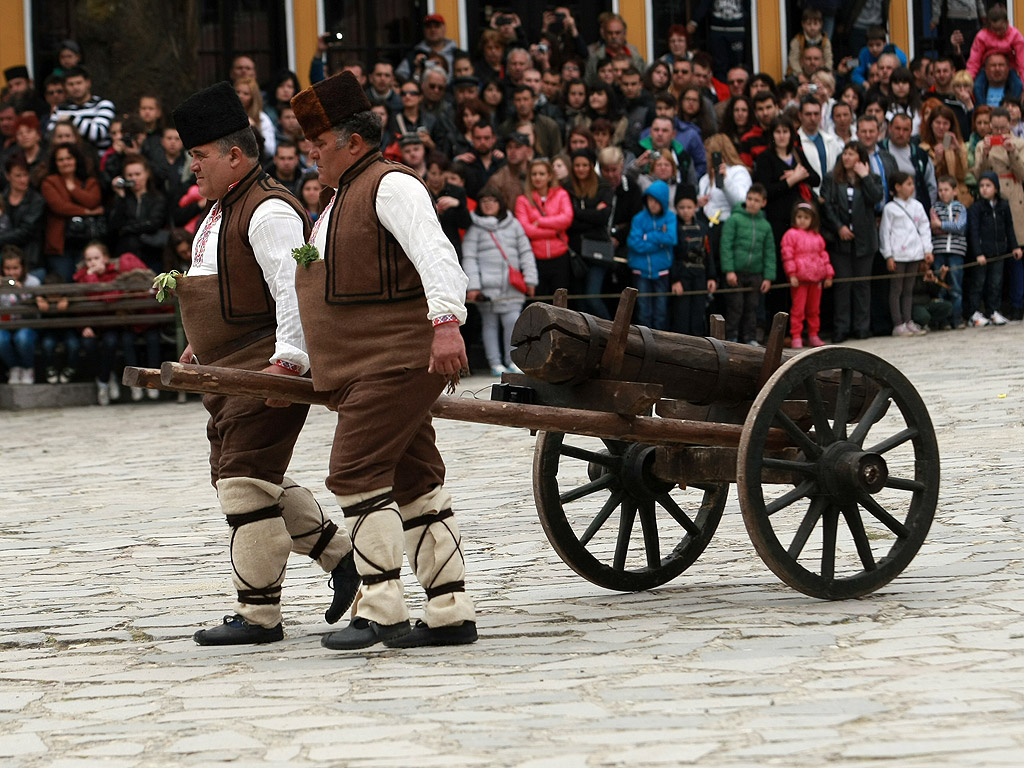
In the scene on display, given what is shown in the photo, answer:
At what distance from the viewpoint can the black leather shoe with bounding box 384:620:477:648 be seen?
210 inches

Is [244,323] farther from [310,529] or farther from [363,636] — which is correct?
[363,636]

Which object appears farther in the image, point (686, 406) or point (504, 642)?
point (686, 406)

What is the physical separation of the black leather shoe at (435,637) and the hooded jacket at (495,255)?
897 centimetres

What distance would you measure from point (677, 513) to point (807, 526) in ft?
2.42

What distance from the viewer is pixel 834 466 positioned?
18.7ft

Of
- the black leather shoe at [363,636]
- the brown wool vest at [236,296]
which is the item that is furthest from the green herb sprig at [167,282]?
the black leather shoe at [363,636]

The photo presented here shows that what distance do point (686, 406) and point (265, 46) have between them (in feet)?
47.4

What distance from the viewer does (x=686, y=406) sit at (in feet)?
20.1

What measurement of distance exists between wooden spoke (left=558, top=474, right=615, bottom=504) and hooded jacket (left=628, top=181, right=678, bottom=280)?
866cm

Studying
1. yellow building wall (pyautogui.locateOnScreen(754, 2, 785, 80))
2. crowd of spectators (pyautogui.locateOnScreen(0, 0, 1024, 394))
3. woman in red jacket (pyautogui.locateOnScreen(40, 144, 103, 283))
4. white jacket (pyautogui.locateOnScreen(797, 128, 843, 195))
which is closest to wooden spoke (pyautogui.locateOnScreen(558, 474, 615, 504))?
crowd of spectators (pyautogui.locateOnScreen(0, 0, 1024, 394))

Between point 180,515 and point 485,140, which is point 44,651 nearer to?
point 180,515

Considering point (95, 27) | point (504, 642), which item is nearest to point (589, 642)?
point (504, 642)

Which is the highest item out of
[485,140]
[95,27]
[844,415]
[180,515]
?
[95,27]

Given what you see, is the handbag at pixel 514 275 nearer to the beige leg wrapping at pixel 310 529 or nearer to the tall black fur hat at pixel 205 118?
the beige leg wrapping at pixel 310 529
